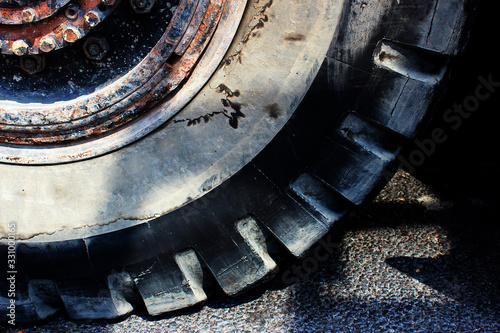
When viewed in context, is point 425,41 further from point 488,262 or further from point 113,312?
point 113,312

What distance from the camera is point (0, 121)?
41.8 inches

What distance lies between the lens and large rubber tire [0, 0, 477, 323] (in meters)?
0.97

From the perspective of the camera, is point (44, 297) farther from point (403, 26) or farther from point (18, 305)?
point (403, 26)

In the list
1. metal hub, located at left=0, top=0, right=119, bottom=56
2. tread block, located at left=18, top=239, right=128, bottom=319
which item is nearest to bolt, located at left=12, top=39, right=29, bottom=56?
metal hub, located at left=0, top=0, right=119, bottom=56

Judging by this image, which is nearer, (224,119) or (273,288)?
(224,119)

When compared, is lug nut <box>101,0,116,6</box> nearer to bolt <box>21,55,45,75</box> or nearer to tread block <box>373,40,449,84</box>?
bolt <box>21,55,45,75</box>

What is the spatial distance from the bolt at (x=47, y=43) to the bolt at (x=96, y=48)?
8 centimetres

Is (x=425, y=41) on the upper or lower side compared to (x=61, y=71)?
lower

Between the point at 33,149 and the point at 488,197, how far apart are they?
135 cm

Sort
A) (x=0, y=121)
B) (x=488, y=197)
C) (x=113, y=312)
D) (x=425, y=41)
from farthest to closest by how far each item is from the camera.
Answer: (x=488, y=197) → (x=113, y=312) → (x=0, y=121) → (x=425, y=41)

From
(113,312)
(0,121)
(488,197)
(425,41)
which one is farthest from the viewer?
(488,197)

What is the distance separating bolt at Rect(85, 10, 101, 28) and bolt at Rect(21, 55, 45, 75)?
19cm

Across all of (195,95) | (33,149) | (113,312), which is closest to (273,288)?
(113,312)

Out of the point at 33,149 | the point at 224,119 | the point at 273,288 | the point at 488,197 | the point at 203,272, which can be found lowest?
the point at 488,197
